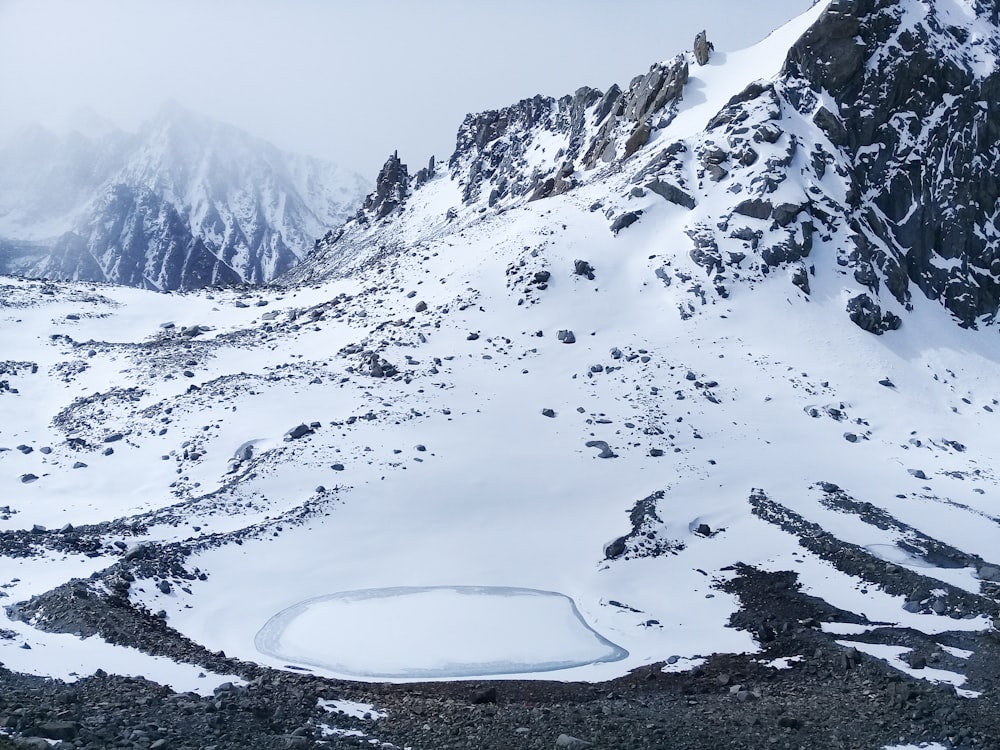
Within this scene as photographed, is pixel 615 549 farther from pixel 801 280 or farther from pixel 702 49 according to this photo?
pixel 702 49

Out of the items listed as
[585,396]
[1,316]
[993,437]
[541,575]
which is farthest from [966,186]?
[1,316]

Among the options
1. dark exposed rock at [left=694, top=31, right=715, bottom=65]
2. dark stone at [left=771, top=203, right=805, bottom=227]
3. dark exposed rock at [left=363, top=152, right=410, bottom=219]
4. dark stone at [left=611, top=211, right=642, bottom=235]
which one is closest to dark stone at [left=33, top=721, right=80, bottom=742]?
dark stone at [left=611, top=211, right=642, bottom=235]

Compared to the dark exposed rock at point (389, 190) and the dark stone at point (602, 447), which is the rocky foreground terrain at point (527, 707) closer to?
the dark stone at point (602, 447)

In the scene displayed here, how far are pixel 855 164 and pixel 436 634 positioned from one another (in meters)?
44.2

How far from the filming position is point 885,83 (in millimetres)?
56156

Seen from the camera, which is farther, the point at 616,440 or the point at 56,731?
the point at 616,440

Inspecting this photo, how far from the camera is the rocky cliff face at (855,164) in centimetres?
4966

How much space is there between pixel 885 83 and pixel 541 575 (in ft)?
147

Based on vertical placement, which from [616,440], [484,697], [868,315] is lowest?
[484,697]

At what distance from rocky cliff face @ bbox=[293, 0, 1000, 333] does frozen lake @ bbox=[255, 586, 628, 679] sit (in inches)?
1065

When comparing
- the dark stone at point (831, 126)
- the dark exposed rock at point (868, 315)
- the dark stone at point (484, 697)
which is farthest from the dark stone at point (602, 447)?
the dark stone at point (831, 126)

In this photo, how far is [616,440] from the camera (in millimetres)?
36531

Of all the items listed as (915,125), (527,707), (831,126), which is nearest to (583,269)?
(831,126)

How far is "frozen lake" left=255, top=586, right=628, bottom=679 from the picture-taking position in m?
22.5
